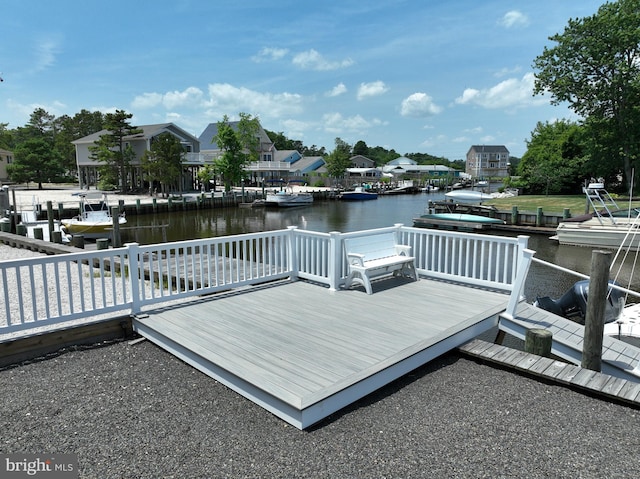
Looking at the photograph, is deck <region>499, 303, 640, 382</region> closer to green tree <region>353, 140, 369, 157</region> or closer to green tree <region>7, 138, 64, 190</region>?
green tree <region>7, 138, 64, 190</region>

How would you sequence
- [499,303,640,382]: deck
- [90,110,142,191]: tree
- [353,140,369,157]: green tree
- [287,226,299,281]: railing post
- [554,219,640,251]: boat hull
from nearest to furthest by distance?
1. [499,303,640,382]: deck
2. [287,226,299,281]: railing post
3. [554,219,640,251]: boat hull
4. [90,110,142,191]: tree
5. [353,140,369,157]: green tree

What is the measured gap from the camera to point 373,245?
6.79 m

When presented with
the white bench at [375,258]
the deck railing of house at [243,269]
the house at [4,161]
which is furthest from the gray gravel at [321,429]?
the house at [4,161]

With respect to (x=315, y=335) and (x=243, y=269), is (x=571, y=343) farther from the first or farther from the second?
(x=243, y=269)

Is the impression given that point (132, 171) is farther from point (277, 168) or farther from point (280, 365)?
point (280, 365)

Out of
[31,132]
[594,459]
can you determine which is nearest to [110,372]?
[594,459]

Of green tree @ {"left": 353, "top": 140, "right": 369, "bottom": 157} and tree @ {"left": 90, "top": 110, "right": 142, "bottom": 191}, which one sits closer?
tree @ {"left": 90, "top": 110, "right": 142, "bottom": 191}

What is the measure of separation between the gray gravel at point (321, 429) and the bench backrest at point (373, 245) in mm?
2714

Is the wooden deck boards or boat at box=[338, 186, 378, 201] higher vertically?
boat at box=[338, 186, 378, 201]

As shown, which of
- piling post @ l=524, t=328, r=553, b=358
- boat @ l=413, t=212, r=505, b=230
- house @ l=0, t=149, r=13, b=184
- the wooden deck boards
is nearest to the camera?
the wooden deck boards

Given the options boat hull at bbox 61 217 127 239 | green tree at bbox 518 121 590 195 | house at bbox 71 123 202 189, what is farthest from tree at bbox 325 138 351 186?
boat hull at bbox 61 217 127 239

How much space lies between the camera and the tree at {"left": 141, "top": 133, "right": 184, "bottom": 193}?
1449 inches

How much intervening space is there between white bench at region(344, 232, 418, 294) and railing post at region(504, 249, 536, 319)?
1781 mm

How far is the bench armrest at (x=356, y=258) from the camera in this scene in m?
6.30
